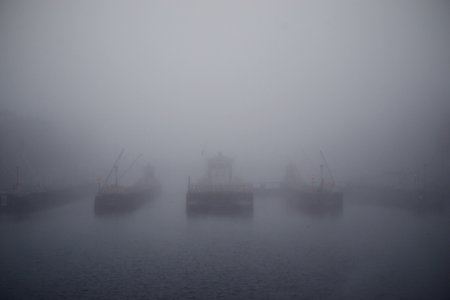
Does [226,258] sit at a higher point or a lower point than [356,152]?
lower

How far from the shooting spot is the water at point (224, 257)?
19531mm

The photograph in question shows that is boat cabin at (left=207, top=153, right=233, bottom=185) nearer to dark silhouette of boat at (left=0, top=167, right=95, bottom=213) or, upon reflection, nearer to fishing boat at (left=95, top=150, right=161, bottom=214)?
fishing boat at (left=95, top=150, right=161, bottom=214)

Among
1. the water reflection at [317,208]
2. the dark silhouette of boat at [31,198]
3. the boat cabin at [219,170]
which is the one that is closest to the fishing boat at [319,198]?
the water reflection at [317,208]

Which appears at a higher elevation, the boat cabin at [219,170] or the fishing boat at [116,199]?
the boat cabin at [219,170]

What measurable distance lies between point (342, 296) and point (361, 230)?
64.8 feet

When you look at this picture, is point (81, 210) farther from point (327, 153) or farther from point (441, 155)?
point (327, 153)

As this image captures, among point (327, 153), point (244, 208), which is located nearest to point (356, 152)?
point (327, 153)

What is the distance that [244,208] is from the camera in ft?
166

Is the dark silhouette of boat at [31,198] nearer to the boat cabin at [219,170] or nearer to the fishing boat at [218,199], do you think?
the fishing boat at [218,199]

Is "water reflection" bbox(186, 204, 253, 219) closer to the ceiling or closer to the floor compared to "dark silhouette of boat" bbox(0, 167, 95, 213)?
closer to the floor

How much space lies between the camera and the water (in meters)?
19.5

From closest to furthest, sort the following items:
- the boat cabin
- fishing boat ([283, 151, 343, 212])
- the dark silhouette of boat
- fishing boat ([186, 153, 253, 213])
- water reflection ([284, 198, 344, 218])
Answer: water reflection ([284, 198, 344, 218]) < the dark silhouette of boat < fishing boat ([186, 153, 253, 213]) < fishing boat ([283, 151, 343, 212]) < the boat cabin

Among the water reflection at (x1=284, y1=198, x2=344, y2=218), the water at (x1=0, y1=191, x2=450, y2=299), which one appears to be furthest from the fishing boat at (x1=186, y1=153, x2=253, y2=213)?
the water reflection at (x1=284, y1=198, x2=344, y2=218)

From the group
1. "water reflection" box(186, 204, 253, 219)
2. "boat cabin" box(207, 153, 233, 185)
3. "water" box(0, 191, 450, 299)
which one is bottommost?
"water" box(0, 191, 450, 299)
